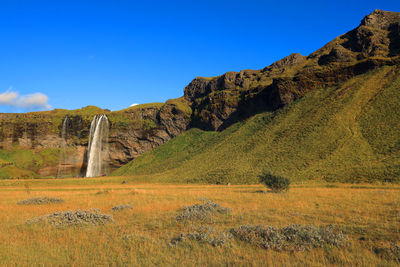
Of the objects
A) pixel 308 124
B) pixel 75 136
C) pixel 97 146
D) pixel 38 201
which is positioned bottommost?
pixel 38 201

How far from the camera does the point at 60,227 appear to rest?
37.6ft

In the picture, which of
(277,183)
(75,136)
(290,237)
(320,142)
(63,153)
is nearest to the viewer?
(290,237)

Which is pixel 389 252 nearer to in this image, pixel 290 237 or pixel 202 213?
pixel 290 237

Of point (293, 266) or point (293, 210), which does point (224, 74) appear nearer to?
point (293, 210)

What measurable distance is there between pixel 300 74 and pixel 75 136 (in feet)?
263

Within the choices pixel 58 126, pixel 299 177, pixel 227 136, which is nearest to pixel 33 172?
pixel 58 126

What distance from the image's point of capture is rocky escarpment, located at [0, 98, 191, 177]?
3644 inches

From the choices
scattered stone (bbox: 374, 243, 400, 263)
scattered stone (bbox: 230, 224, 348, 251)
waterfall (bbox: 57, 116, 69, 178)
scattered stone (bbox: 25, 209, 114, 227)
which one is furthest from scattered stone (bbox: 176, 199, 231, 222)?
waterfall (bbox: 57, 116, 69, 178)

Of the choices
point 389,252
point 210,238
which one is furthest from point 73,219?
point 389,252

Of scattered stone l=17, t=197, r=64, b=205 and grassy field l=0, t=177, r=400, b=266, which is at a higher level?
grassy field l=0, t=177, r=400, b=266

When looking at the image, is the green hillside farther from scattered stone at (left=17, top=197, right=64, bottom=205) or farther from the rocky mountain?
scattered stone at (left=17, top=197, right=64, bottom=205)

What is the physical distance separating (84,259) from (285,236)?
21.1ft

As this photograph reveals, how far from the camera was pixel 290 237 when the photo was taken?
8969mm

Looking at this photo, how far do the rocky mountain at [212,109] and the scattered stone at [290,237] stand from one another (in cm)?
6270
